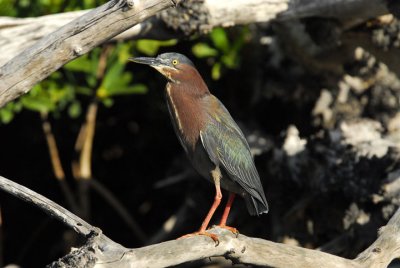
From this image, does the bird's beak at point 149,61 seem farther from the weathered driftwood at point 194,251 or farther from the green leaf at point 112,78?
the green leaf at point 112,78

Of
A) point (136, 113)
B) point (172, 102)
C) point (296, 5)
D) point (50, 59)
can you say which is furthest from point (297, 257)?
point (136, 113)

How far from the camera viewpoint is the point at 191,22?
4.93 meters

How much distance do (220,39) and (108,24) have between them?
204 cm

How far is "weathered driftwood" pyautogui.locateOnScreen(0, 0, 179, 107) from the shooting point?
152 inches

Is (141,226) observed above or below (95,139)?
below

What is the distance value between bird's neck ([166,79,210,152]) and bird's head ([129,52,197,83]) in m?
0.04

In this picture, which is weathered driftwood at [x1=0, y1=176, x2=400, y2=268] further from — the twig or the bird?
the twig

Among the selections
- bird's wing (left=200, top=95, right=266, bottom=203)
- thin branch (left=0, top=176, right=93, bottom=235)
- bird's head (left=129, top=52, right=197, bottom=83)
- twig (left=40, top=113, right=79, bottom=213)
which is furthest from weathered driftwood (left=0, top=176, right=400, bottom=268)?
twig (left=40, top=113, right=79, bottom=213)

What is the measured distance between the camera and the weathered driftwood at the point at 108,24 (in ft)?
12.8

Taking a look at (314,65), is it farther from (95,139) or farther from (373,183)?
(95,139)

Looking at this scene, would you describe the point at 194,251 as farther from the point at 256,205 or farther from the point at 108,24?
the point at 108,24

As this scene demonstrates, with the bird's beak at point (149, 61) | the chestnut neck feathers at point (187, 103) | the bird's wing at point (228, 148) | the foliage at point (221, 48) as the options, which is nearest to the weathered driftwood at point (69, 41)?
the bird's beak at point (149, 61)

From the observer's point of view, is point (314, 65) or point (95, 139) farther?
point (95, 139)

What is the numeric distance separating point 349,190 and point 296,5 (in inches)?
49.8
